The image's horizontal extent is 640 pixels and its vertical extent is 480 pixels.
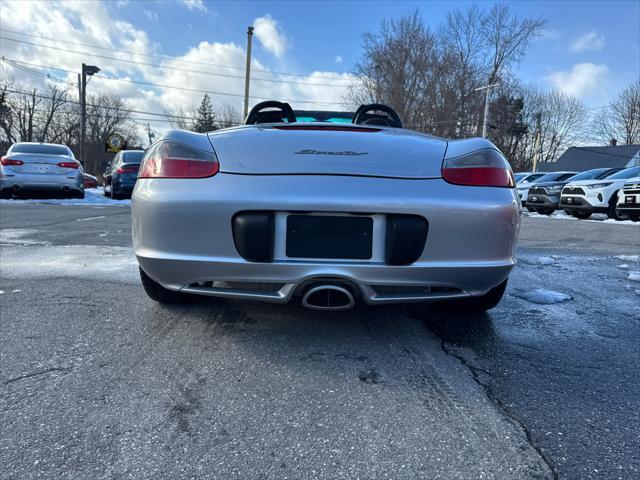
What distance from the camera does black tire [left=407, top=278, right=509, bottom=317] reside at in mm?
2320

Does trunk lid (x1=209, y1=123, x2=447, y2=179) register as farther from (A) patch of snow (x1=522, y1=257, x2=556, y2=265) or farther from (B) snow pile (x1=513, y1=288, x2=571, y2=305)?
(A) patch of snow (x1=522, y1=257, x2=556, y2=265)

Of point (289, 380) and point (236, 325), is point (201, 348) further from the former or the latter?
point (289, 380)

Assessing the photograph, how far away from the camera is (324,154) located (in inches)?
74.2

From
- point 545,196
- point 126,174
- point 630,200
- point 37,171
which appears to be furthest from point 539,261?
point 126,174

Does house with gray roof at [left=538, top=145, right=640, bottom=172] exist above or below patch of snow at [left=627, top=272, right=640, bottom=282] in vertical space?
above

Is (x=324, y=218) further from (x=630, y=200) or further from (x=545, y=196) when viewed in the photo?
(x=545, y=196)

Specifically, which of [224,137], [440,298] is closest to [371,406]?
[440,298]

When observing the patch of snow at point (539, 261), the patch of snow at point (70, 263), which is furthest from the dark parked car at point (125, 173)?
the patch of snow at point (539, 261)

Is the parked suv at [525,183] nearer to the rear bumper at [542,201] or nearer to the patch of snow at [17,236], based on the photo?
the rear bumper at [542,201]

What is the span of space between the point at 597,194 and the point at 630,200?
1071 millimetres

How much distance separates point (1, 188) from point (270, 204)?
10.7 metres

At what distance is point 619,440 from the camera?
138cm

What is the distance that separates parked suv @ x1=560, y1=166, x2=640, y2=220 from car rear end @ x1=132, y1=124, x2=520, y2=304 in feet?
34.8

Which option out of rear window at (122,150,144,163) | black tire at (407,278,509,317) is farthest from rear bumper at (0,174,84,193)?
black tire at (407,278,509,317)
